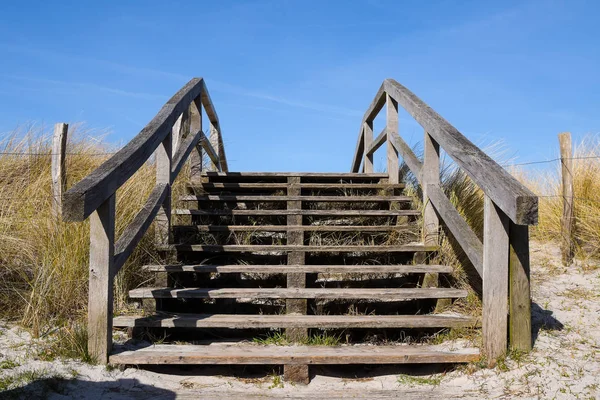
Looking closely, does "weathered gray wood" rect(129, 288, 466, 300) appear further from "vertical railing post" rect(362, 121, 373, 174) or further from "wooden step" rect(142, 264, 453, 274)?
"vertical railing post" rect(362, 121, 373, 174)

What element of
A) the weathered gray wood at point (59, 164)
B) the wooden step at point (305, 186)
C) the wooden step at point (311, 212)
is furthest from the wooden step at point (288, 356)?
the weathered gray wood at point (59, 164)

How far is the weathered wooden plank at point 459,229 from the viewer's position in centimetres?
332

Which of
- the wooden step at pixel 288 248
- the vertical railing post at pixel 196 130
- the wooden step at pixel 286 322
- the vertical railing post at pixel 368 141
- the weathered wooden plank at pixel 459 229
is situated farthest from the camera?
the vertical railing post at pixel 368 141

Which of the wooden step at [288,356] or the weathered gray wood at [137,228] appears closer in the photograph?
the wooden step at [288,356]

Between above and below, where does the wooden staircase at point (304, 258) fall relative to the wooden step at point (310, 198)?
below

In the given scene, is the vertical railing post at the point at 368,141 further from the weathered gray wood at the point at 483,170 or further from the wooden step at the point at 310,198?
the weathered gray wood at the point at 483,170

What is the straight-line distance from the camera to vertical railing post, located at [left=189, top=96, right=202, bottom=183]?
5918 mm

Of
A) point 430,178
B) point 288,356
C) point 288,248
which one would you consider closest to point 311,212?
point 288,248

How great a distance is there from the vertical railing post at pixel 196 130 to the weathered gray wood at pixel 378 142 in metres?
2.06

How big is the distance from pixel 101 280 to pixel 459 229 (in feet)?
7.62

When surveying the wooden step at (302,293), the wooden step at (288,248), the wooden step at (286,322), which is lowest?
the wooden step at (286,322)

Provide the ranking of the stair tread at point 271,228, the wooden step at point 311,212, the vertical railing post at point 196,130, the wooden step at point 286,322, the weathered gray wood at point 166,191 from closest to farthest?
the wooden step at point 286,322 → the weathered gray wood at point 166,191 → the stair tread at point 271,228 → the wooden step at point 311,212 → the vertical railing post at point 196,130

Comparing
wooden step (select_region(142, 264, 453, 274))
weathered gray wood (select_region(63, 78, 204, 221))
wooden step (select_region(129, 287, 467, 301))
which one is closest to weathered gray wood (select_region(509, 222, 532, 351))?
wooden step (select_region(129, 287, 467, 301))

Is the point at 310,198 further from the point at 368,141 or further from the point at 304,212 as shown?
the point at 368,141
